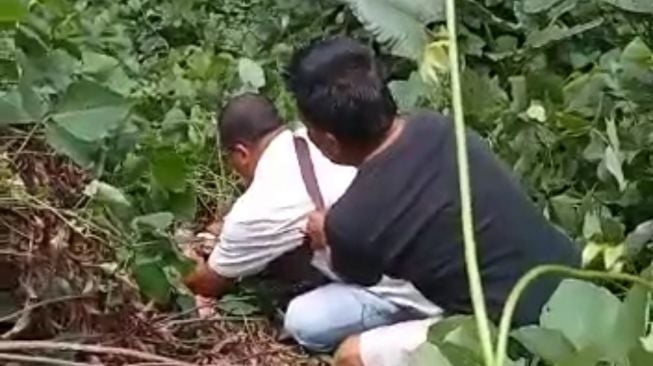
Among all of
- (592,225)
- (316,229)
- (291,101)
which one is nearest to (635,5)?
(592,225)

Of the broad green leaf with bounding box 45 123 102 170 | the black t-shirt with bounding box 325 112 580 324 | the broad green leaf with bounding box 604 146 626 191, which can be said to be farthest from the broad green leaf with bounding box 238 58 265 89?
the broad green leaf with bounding box 45 123 102 170

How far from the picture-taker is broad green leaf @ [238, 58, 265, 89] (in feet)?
18.0

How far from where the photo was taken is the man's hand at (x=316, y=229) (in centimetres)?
374

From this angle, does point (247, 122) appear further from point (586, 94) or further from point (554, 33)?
point (554, 33)

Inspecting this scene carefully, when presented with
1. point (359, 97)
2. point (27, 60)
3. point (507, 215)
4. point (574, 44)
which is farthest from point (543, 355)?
point (574, 44)

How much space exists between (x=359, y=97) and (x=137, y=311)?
3.56 feet

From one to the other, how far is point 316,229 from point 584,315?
8.64 ft

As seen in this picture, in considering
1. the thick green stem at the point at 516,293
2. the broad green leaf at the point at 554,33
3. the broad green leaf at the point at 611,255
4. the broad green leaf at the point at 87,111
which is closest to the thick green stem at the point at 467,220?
the thick green stem at the point at 516,293

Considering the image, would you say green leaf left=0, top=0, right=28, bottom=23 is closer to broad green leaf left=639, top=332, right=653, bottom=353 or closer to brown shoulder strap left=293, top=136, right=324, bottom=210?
broad green leaf left=639, top=332, right=653, bottom=353

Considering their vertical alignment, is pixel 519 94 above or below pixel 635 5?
below

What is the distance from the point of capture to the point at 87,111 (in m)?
2.07

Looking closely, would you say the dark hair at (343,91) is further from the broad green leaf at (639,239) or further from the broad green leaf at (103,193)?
the broad green leaf at (103,193)

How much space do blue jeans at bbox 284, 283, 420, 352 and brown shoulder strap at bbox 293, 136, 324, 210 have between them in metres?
0.19

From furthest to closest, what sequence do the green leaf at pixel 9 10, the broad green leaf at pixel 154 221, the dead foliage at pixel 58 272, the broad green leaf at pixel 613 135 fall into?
the broad green leaf at pixel 613 135, the broad green leaf at pixel 154 221, the dead foliage at pixel 58 272, the green leaf at pixel 9 10
